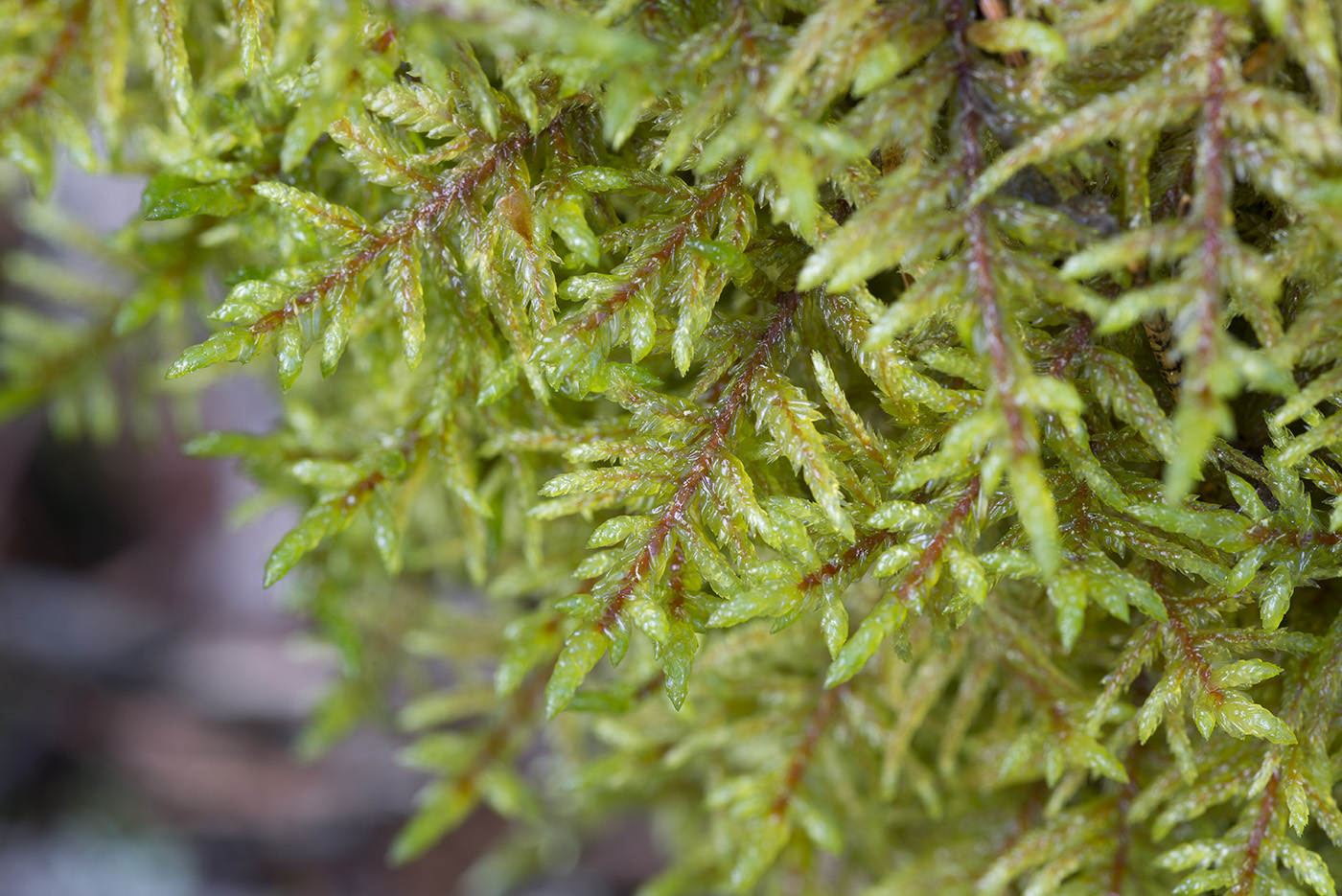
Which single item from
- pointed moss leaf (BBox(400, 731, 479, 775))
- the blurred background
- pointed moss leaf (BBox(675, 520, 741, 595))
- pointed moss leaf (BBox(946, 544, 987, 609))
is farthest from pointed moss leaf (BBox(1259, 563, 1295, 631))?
the blurred background

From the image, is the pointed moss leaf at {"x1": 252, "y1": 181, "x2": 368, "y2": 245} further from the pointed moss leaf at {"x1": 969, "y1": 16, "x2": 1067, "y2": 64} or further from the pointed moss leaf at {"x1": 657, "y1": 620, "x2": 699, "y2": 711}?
the pointed moss leaf at {"x1": 969, "y1": 16, "x2": 1067, "y2": 64}

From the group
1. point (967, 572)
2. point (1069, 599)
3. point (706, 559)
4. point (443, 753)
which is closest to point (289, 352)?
point (706, 559)

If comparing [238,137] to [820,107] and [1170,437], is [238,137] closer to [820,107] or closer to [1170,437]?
[820,107]

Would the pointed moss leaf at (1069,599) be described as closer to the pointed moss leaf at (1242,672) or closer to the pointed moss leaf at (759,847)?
the pointed moss leaf at (1242,672)

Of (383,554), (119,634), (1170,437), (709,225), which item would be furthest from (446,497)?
(119,634)

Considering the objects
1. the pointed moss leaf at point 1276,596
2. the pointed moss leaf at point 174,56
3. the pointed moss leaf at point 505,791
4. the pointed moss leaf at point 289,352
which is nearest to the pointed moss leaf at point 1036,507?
the pointed moss leaf at point 1276,596

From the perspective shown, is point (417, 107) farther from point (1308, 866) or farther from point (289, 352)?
point (1308, 866)

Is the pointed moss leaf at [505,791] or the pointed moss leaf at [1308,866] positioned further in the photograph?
the pointed moss leaf at [505,791]

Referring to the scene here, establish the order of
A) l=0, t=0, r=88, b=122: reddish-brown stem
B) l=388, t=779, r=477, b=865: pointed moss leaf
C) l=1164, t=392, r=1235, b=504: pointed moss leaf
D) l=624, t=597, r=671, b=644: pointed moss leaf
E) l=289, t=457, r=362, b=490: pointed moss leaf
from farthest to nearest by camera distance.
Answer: l=388, t=779, r=477, b=865: pointed moss leaf < l=0, t=0, r=88, b=122: reddish-brown stem < l=289, t=457, r=362, b=490: pointed moss leaf < l=624, t=597, r=671, b=644: pointed moss leaf < l=1164, t=392, r=1235, b=504: pointed moss leaf
